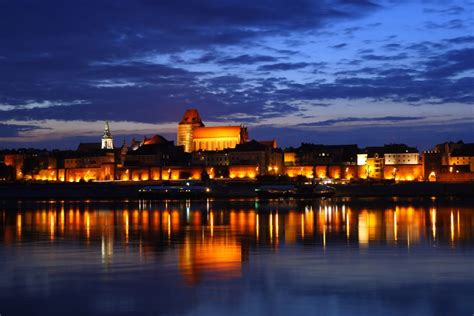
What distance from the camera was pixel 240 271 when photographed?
13234mm

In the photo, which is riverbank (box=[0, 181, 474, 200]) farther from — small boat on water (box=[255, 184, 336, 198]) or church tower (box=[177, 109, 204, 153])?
church tower (box=[177, 109, 204, 153])

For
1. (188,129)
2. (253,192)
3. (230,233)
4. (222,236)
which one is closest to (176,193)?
(253,192)

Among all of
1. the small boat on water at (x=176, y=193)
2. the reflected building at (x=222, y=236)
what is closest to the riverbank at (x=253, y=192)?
the small boat on water at (x=176, y=193)

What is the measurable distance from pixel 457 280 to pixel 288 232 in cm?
975

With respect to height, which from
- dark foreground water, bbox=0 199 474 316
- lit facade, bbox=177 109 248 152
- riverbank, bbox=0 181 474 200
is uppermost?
lit facade, bbox=177 109 248 152

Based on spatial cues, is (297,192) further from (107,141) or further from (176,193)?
(107,141)

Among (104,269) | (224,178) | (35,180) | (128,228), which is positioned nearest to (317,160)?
(224,178)

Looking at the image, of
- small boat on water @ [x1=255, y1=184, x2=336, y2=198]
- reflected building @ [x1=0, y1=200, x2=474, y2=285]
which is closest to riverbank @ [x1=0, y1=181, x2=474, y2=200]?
small boat on water @ [x1=255, y1=184, x2=336, y2=198]

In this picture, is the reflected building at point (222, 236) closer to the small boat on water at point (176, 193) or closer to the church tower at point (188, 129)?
the small boat on water at point (176, 193)

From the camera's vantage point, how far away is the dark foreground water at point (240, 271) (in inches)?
400

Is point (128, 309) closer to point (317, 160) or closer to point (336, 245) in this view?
point (336, 245)

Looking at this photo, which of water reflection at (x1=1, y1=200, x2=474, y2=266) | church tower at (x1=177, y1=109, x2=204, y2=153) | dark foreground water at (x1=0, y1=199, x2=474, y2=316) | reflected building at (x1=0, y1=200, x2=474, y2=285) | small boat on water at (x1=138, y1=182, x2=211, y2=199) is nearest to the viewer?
dark foreground water at (x1=0, y1=199, x2=474, y2=316)

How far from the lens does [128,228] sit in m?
24.2

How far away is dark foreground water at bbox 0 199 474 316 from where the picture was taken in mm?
10172
